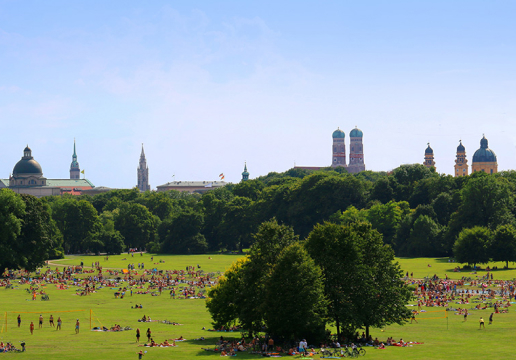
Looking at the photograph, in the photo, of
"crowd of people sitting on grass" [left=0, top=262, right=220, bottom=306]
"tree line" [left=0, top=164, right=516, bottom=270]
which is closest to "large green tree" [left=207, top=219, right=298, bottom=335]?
"crowd of people sitting on grass" [left=0, top=262, right=220, bottom=306]

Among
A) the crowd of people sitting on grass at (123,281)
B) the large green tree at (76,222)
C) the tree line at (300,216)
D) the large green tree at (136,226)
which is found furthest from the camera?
the large green tree at (136,226)

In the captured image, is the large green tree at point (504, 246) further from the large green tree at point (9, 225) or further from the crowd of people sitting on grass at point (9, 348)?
the crowd of people sitting on grass at point (9, 348)

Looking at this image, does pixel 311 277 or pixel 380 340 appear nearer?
pixel 311 277

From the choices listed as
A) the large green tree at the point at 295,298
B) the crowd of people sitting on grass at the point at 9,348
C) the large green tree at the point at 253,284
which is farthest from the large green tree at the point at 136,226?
the large green tree at the point at 295,298

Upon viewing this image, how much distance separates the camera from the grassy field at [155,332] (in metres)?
36.0

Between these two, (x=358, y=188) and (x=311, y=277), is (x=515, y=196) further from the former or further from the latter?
(x=311, y=277)

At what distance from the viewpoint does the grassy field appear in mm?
35969

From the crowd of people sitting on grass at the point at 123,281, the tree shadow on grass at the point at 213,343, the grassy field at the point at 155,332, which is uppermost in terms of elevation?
the crowd of people sitting on grass at the point at 123,281

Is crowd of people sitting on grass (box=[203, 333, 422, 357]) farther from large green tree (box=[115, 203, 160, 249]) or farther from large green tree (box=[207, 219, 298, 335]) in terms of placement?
large green tree (box=[115, 203, 160, 249])

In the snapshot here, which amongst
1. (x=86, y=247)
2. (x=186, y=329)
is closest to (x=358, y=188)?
(x=86, y=247)

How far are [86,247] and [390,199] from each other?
50.3 m

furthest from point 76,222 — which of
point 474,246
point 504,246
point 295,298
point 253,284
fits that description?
point 295,298

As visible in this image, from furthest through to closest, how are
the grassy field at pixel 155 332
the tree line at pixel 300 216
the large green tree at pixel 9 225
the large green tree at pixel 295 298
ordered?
the tree line at pixel 300 216 < the large green tree at pixel 9 225 < the large green tree at pixel 295 298 < the grassy field at pixel 155 332

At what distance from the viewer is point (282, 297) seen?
37906mm
